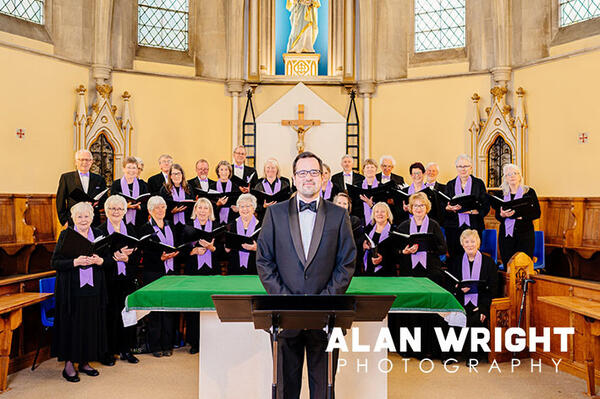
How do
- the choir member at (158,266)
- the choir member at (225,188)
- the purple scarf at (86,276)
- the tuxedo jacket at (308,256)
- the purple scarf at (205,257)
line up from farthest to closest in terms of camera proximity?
1. the choir member at (225,188)
2. the purple scarf at (205,257)
3. the choir member at (158,266)
4. the purple scarf at (86,276)
5. the tuxedo jacket at (308,256)

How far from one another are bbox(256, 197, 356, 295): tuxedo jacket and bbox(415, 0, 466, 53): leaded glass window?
846 centimetres

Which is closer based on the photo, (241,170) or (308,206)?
(308,206)

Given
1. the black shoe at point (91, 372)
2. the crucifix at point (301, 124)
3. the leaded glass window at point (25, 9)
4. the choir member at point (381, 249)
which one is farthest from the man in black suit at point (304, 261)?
the leaded glass window at point (25, 9)

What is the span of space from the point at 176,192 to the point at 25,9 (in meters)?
4.65

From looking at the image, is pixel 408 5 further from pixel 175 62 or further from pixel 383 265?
pixel 383 265

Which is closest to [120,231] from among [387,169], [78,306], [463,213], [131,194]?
[78,306]

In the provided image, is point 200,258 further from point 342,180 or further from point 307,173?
point 307,173

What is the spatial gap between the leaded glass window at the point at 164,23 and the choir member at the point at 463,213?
633 centimetres

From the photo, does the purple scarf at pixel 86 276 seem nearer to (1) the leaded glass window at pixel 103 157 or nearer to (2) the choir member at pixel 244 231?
(2) the choir member at pixel 244 231

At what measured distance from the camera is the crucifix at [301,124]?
35.8ft

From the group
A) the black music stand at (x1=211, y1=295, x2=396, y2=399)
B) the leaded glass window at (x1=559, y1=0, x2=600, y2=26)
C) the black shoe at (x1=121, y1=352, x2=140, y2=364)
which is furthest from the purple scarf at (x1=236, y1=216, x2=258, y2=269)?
the leaded glass window at (x1=559, y1=0, x2=600, y2=26)

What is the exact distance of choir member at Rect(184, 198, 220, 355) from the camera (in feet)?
20.6

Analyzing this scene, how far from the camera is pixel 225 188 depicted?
736 cm

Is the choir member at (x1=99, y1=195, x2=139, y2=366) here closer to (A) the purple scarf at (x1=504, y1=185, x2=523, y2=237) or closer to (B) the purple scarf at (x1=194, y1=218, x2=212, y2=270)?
(B) the purple scarf at (x1=194, y1=218, x2=212, y2=270)
